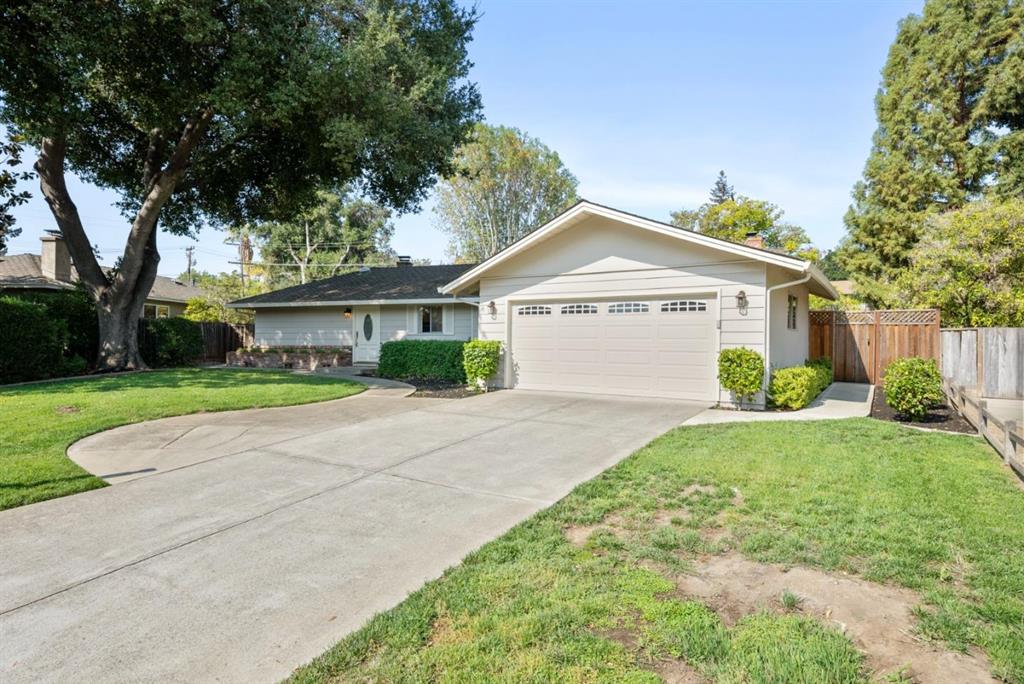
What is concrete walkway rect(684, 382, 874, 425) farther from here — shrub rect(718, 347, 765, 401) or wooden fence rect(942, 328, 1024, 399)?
wooden fence rect(942, 328, 1024, 399)

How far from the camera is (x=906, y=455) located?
5.93m

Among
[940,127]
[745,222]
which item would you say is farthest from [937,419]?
[745,222]

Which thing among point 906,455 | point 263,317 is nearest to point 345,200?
point 263,317

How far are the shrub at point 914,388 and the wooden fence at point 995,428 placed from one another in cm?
48

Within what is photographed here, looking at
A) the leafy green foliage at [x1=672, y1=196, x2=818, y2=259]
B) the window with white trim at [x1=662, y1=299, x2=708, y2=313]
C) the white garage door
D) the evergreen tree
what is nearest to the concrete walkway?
the white garage door

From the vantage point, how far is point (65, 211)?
14820mm

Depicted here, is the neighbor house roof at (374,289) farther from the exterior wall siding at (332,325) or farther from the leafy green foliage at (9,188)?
the leafy green foliage at (9,188)

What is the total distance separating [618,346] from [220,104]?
1023 cm

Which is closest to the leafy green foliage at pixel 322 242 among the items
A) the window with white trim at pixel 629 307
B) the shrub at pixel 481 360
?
the shrub at pixel 481 360

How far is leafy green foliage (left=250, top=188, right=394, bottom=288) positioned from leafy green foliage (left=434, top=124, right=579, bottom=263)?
36.8ft

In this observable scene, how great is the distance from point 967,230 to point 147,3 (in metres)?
19.7

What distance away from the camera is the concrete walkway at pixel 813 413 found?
845cm

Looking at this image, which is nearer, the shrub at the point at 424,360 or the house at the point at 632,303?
the house at the point at 632,303

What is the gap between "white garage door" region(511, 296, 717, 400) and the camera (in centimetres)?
1041
